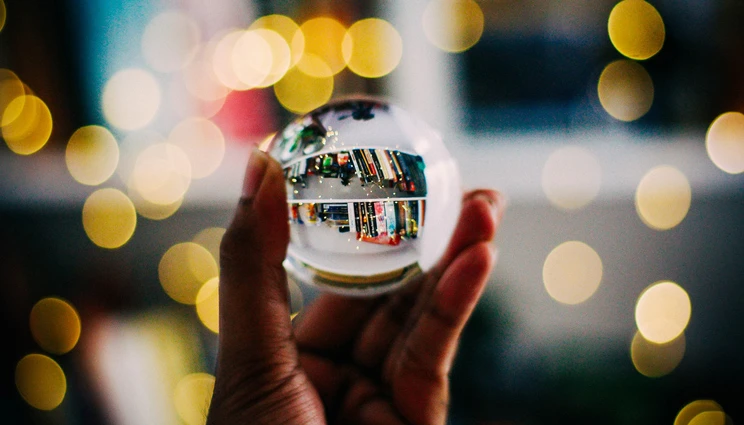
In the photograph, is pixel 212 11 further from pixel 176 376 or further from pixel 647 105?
pixel 647 105

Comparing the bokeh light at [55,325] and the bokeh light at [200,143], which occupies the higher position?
the bokeh light at [200,143]

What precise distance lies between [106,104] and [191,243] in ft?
1.30

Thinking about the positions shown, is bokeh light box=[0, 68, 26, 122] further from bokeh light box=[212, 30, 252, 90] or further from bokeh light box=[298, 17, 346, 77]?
bokeh light box=[298, 17, 346, 77]

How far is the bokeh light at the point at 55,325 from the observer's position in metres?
1.16

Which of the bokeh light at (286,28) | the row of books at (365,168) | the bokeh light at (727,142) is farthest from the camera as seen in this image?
the bokeh light at (286,28)

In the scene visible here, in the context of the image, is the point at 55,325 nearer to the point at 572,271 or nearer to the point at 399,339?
the point at 399,339

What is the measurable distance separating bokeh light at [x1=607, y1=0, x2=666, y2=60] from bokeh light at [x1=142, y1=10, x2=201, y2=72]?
37.5 inches

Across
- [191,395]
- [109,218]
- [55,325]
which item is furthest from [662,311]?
[55,325]

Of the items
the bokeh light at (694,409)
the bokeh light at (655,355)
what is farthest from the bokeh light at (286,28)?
the bokeh light at (694,409)

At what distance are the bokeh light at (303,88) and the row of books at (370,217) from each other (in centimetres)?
72

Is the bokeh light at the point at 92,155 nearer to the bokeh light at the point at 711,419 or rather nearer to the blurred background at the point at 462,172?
the blurred background at the point at 462,172

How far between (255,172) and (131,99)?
89 centimetres

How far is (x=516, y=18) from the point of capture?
104 cm

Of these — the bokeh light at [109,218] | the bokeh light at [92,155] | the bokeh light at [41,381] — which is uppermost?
the bokeh light at [92,155]
